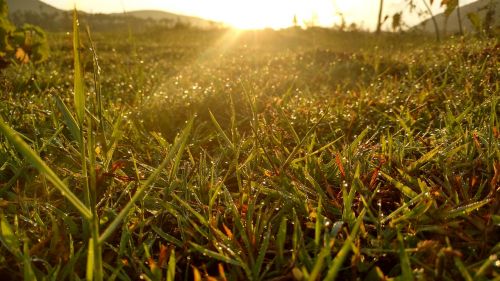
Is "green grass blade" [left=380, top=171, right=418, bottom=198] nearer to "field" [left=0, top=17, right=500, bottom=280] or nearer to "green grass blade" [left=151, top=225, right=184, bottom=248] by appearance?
"field" [left=0, top=17, right=500, bottom=280]

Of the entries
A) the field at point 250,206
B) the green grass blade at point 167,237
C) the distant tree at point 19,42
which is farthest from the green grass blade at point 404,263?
the distant tree at point 19,42

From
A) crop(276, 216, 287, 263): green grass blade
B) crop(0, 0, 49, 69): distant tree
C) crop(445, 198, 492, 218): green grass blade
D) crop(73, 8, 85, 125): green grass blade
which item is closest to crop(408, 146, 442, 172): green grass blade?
crop(445, 198, 492, 218): green grass blade

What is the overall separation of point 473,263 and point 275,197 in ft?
1.72

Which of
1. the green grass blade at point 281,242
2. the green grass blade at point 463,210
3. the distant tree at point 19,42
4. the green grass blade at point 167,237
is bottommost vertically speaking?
the green grass blade at point 167,237

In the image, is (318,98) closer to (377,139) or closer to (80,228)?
(377,139)

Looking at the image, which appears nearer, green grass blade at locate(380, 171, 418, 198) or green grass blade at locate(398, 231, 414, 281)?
green grass blade at locate(398, 231, 414, 281)

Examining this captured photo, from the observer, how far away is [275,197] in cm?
119

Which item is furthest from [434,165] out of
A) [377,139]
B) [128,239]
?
[128,239]

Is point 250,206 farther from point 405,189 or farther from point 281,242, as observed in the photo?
point 405,189

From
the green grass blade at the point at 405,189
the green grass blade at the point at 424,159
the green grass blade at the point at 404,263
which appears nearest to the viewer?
the green grass blade at the point at 404,263

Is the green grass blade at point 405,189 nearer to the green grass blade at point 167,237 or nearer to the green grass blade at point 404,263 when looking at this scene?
the green grass blade at point 404,263

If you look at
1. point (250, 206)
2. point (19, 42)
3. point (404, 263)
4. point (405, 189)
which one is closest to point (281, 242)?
point (250, 206)

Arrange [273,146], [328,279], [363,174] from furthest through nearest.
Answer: [273,146], [363,174], [328,279]

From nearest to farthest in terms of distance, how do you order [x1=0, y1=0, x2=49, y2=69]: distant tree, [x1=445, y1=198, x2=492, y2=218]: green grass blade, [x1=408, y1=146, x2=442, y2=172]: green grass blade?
[x1=445, y1=198, x2=492, y2=218]: green grass blade < [x1=408, y1=146, x2=442, y2=172]: green grass blade < [x1=0, y1=0, x2=49, y2=69]: distant tree
